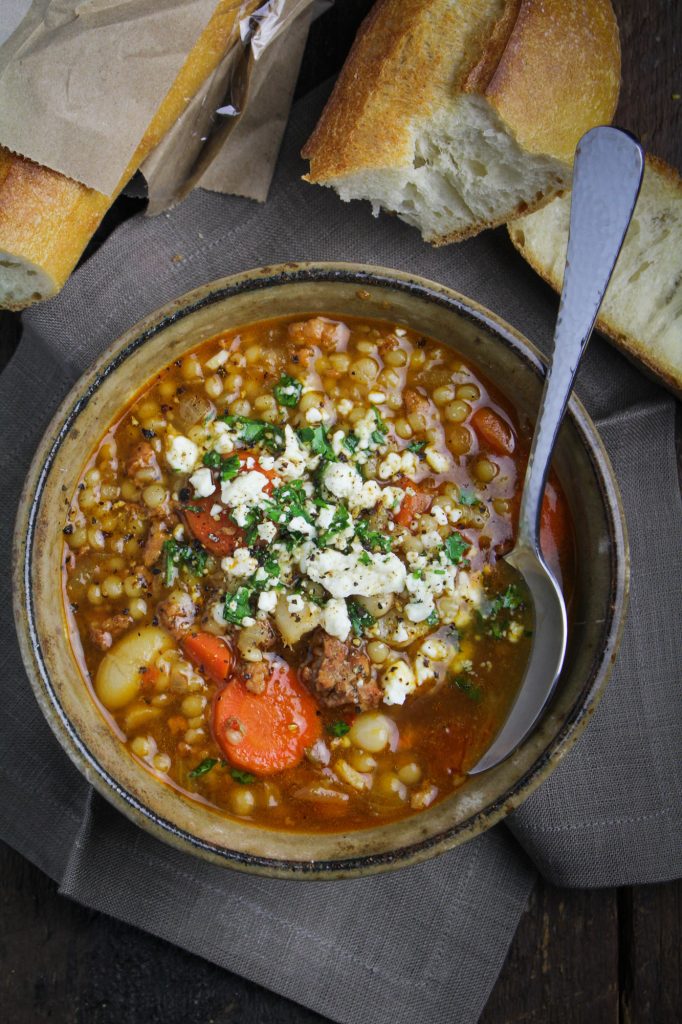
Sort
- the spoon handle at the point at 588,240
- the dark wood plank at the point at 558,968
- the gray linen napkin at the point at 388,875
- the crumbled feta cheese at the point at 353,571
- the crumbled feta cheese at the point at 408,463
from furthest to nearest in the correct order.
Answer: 1. the dark wood plank at the point at 558,968
2. the gray linen napkin at the point at 388,875
3. the crumbled feta cheese at the point at 408,463
4. the crumbled feta cheese at the point at 353,571
5. the spoon handle at the point at 588,240

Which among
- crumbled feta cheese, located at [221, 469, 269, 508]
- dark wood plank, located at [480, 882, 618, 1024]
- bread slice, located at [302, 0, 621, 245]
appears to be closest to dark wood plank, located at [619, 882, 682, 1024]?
dark wood plank, located at [480, 882, 618, 1024]

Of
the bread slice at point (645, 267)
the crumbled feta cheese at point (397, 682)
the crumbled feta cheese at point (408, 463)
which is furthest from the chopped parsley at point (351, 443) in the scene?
the bread slice at point (645, 267)

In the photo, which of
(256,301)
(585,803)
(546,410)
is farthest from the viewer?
(585,803)

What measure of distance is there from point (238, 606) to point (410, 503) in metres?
0.65

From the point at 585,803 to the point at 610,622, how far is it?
870 mm

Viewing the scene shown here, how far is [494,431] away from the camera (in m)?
2.89

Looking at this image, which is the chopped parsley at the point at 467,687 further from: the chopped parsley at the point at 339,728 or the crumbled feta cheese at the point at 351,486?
the crumbled feta cheese at the point at 351,486

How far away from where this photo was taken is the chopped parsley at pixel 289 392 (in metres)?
2.89

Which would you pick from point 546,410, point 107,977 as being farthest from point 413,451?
point 107,977

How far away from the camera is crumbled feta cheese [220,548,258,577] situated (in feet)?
9.07

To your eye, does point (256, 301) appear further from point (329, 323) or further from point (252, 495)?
point (252, 495)

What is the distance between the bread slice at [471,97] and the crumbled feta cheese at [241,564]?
4.23 feet

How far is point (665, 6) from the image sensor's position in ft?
10.7

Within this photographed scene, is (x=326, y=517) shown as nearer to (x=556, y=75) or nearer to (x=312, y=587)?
(x=312, y=587)
